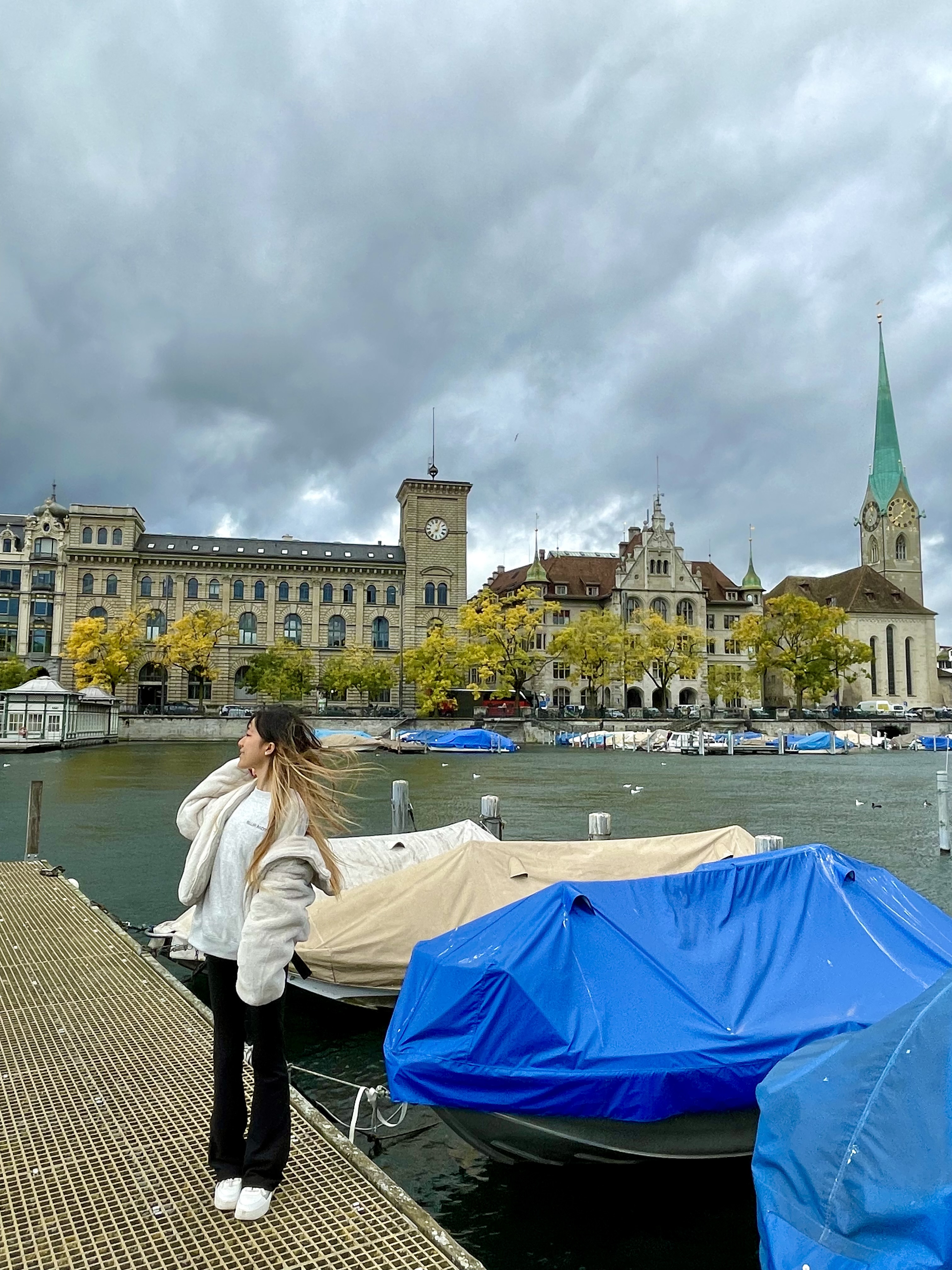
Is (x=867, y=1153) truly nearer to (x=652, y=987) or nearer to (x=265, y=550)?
(x=652, y=987)

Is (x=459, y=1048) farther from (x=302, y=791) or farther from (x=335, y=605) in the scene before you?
(x=335, y=605)

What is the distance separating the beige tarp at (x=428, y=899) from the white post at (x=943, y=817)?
1282 cm

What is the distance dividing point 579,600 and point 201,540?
133 ft

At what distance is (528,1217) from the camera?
6188mm

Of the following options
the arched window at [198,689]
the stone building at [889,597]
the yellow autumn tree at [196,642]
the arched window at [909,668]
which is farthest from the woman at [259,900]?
the arched window at [909,668]

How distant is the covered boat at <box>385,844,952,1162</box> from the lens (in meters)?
5.70

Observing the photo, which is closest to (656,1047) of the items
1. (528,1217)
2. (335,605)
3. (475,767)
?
(528,1217)

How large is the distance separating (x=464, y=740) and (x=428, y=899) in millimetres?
55759

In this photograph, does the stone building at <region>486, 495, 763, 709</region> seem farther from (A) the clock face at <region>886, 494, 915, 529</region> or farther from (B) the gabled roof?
(A) the clock face at <region>886, 494, 915, 529</region>

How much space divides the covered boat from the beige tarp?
215 cm

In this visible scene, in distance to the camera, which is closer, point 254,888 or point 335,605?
point 254,888

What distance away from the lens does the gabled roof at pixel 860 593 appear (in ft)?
360

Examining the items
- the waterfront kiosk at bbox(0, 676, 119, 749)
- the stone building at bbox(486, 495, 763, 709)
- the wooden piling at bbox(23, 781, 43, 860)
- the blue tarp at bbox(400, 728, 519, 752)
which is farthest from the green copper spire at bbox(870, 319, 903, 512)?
the wooden piling at bbox(23, 781, 43, 860)

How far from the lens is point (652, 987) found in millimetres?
6152
